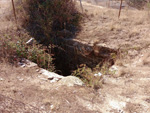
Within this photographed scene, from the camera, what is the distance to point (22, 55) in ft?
13.7

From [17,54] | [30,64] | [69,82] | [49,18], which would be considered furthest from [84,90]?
[49,18]

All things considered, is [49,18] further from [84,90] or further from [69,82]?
[84,90]

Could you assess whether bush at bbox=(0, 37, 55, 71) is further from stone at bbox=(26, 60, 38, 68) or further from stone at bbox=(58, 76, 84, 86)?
stone at bbox=(58, 76, 84, 86)

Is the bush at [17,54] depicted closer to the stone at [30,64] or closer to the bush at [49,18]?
the stone at [30,64]

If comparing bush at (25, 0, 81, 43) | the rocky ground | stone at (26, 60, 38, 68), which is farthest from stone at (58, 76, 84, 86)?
bush at (25, 0, 81, 43)

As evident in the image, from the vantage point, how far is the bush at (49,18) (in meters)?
5.75

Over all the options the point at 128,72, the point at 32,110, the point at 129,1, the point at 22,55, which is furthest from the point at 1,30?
the point at 129,1

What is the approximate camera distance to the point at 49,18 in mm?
5809

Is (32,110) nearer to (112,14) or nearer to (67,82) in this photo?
(67,82)

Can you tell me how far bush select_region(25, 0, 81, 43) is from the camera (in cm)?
575

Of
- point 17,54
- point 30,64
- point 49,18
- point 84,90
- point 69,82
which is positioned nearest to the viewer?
point 84,90

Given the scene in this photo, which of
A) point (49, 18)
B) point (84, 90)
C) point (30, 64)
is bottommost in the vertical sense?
point (84, 90)

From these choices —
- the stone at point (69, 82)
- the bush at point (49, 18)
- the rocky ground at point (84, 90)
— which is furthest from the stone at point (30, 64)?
the bush at point (49, 18)

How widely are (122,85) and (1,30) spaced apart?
174 inches
